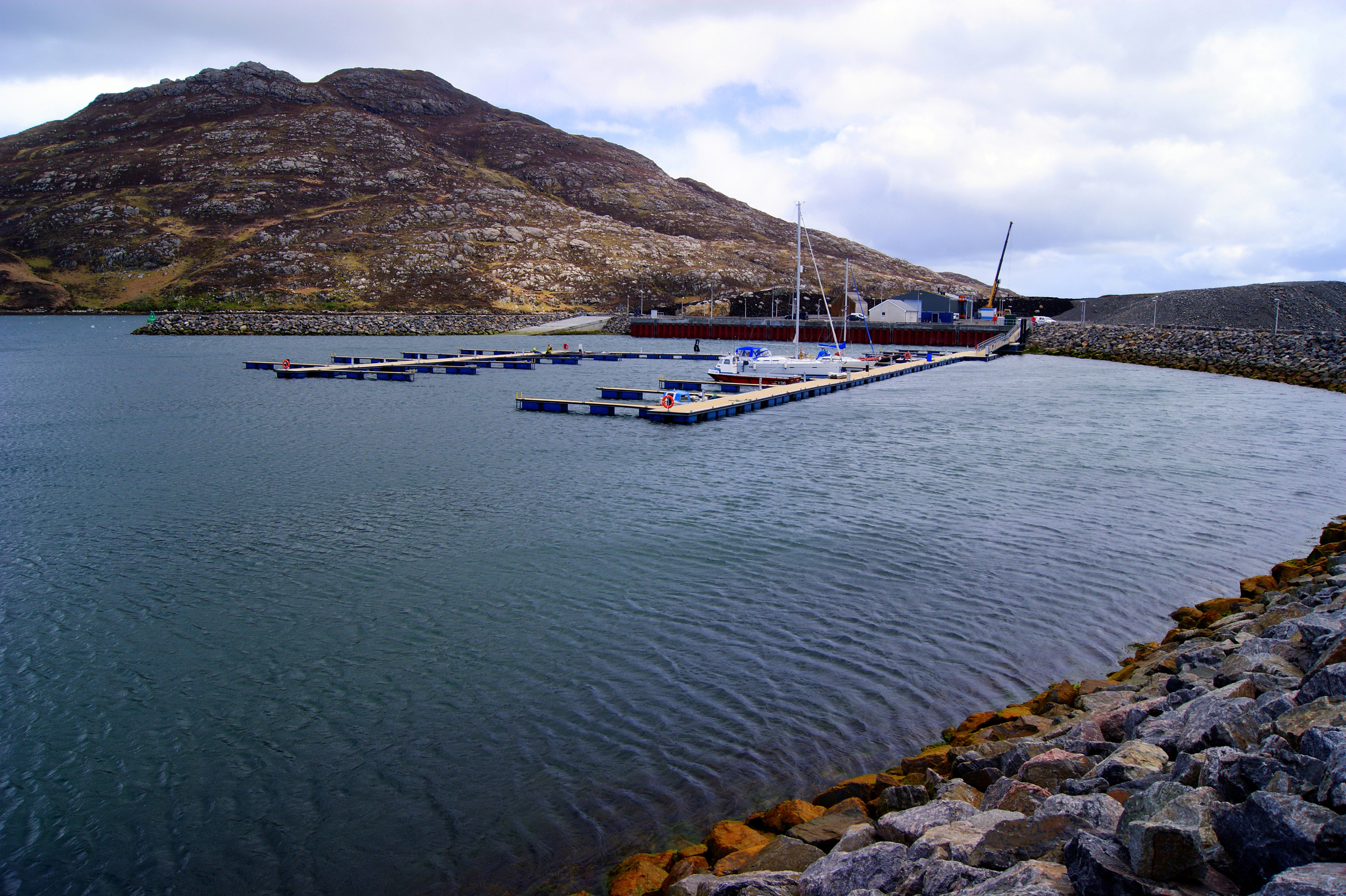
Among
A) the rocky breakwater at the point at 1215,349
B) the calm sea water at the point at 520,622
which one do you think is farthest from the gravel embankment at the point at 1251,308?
the calm sea water at the point at 520,622

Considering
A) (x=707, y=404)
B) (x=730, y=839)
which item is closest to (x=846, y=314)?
(x=707, y=404)

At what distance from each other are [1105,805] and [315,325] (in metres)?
163

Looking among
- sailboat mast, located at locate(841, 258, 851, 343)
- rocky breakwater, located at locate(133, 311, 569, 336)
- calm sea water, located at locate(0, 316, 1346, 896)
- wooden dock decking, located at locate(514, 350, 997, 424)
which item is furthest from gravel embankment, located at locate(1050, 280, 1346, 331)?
rocky breakwater, located at locate(133, 311, 569, 336)

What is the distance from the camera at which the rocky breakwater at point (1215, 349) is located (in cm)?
7119

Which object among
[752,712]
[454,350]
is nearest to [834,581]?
[752,712]

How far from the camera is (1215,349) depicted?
289ft

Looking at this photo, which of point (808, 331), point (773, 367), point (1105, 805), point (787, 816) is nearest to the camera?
point (1105, 805)

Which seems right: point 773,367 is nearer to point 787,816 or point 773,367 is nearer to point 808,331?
point 787,816

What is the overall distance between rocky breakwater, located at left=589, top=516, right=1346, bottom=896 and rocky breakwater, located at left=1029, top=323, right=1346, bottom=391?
Answer: 67831 mm

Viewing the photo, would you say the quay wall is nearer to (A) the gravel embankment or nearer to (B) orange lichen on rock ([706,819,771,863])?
(A) the gravel embankment

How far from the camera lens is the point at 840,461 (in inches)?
1448

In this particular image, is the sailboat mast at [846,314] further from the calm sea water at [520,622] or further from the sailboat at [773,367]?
the calm sea water at [520,622]

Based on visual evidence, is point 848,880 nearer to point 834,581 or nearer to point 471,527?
point 834,581

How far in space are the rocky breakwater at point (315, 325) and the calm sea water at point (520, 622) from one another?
383 feet
